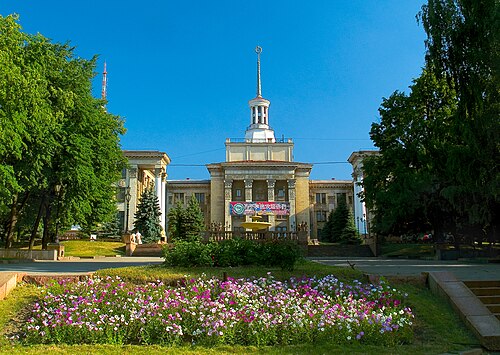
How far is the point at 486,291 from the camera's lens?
32.8 ft

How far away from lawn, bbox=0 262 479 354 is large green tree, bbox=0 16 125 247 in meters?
12.8

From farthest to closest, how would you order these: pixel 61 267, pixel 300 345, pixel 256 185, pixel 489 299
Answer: pixel 256 185, pixel 61 267, pixel 489 299, pixel 300 345

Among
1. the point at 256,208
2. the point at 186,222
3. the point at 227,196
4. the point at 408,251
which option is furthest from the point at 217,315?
the point at 227,196

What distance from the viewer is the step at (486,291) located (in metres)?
9.92

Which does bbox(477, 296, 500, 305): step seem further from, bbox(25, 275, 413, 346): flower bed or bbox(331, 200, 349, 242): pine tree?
bbox(331, 200, 349, 242): pine tree

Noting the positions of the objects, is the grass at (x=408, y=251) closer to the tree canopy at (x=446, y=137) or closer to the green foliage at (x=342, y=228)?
the tree canopy at (x=446, y=137)

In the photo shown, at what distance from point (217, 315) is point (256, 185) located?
7587cm

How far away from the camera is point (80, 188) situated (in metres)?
28.7

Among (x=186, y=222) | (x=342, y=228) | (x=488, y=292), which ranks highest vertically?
(x=186, y=222)

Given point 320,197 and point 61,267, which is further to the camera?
point 320,197

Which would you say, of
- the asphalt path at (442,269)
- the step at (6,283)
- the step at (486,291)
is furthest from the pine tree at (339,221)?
the step at (6,283)

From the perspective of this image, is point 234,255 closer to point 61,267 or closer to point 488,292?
point 488,292

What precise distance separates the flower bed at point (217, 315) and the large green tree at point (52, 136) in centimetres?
1390

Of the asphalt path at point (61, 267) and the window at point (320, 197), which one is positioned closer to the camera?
the asphalt path at point (61, 267)
